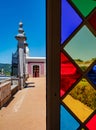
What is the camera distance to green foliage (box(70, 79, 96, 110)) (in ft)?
5.80

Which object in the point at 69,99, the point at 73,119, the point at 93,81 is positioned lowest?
the point at 73,119

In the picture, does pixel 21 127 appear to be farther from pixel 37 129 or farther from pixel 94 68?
pixel 94 68

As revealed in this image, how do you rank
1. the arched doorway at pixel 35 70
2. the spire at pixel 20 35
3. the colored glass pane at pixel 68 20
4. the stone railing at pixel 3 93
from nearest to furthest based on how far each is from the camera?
the colored glass pane at pixel 68 20
the stone railing at pixel 3 93
the spire at pixel 20 35
the arched doorway at pixel 35 70

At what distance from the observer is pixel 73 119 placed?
1.77 metres

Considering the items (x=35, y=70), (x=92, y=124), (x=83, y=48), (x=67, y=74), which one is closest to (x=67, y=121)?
(x=92, y=124)

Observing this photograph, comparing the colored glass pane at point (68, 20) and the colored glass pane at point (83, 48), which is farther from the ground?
the colored glass pane at point (68, 20)

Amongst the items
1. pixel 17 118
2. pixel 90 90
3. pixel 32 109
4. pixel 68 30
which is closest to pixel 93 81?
pixel 90 90

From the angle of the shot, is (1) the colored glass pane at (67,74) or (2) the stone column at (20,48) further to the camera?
(2) the stone column at (20,48)

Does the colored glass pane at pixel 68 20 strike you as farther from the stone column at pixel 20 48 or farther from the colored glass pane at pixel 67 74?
the stone column at pixel 20 48

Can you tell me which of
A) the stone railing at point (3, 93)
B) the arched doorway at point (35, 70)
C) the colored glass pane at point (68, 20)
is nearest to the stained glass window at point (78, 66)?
the colored glass pane at point (68, 20)

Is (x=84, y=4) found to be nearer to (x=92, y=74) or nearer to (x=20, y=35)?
(x=92, y=74)

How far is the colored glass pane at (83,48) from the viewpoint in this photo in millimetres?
1770

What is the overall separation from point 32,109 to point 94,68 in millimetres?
5161

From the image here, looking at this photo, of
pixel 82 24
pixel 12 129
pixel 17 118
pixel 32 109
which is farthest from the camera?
pixel 32 109
